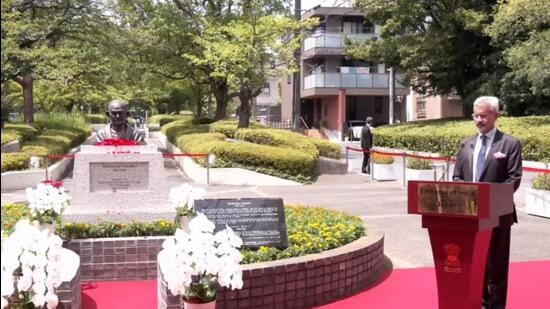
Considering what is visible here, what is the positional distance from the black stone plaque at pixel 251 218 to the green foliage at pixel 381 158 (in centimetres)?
1169

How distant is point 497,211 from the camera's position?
4715 millimetres

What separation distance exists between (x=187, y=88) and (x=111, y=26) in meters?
17.8

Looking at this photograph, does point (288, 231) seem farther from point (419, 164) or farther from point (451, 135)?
point (451, 135)

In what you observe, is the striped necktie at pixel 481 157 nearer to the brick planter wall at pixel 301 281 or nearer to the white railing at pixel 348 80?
the brick planter wall at pixel 301 281

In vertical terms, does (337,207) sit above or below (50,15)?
below

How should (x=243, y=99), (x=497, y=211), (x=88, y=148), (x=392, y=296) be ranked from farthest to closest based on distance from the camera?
1. (x=243, y=99)
2. (x=88, y=148)
3. (x=392, y=296)
4. (x=497, y=211)

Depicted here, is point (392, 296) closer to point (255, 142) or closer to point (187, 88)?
point (255, 142)

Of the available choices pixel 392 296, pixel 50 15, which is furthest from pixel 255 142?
pixel 392 296

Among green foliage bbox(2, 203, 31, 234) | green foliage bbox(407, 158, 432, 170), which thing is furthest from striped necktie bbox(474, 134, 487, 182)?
green foliage bbox(407, 158, 432, 170)

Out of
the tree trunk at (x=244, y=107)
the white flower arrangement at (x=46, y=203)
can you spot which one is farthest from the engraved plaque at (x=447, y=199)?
the tree trunk at (x=244, y=107)

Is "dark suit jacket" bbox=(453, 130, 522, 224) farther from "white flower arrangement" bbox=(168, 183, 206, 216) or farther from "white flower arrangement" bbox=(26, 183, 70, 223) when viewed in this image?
"white flower arrangement" bbox=(26, 183, 70, 223)

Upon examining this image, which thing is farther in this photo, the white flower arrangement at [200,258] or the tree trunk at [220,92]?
the tree trunk at [220,92]

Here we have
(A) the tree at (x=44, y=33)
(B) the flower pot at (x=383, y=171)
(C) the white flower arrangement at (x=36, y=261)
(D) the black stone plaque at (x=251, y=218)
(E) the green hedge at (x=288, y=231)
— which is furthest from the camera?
(A) the tree at (x=44, y=33)

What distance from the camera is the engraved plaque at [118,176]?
7988 millimetres
